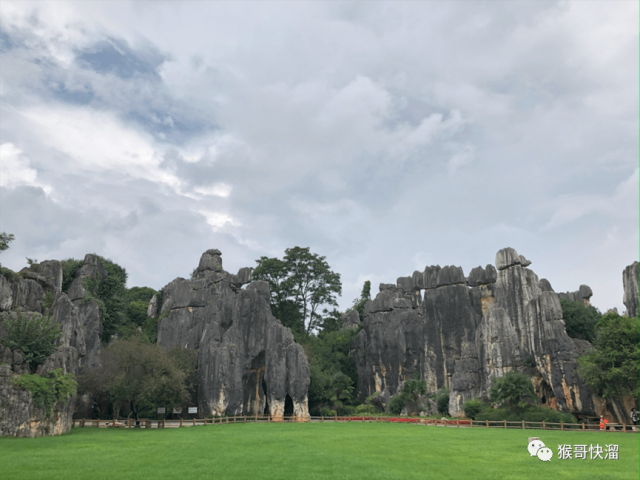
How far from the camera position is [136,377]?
3550 centimetres

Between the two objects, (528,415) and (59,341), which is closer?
(59,341)

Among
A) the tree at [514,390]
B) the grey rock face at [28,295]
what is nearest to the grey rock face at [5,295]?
the grey rock face at [28,295]

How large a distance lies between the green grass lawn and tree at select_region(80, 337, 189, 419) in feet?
33.8

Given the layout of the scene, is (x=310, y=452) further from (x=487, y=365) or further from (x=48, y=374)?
(x=487, y=365)

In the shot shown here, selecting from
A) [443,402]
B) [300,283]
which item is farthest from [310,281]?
[443,402]

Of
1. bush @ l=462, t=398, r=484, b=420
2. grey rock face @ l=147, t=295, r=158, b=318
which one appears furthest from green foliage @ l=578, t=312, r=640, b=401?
grey rock face @ l=147, t=295, r=158, b=318

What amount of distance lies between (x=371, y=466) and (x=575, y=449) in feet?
28.1

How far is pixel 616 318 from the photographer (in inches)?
1293

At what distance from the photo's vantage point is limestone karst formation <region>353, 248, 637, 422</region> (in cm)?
3928

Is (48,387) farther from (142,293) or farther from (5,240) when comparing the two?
(142,293)

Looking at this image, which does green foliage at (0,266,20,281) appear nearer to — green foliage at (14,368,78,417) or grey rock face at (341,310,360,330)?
green foliage at (14,368,78,417)

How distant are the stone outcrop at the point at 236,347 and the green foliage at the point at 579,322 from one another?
27.2m

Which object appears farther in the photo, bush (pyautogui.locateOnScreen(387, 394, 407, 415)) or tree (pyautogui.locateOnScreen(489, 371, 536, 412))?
bush (pyautogui.locateOnScreen(387, 394, 407, 415))

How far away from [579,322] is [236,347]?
114ft
